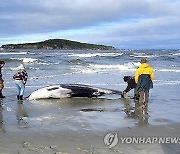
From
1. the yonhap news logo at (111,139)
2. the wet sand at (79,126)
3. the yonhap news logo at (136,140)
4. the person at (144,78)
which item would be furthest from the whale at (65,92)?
the yonhap news logo at (136,140)

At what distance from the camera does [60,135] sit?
802cm

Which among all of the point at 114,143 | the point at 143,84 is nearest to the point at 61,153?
the point at 114,143

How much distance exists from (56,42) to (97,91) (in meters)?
177

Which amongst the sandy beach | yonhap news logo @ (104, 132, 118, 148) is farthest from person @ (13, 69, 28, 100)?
yonhap news logo @ (104, 132, 118, 148)

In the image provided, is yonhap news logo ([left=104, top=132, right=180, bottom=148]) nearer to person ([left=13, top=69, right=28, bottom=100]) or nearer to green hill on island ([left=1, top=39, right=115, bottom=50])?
person ([left=13, top=69, right=28, bottom=100])

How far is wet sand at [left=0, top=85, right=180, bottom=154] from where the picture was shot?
704cm

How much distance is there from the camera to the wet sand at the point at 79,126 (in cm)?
704

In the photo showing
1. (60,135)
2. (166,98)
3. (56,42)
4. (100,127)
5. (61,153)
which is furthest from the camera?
(56,42)

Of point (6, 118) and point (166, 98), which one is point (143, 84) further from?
point (6, 118)

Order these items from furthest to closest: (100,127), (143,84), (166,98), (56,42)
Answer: (56,42) < (166,98) < (143,84) < (100,127)

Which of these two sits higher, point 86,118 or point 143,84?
point 143,84

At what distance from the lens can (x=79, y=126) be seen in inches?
352

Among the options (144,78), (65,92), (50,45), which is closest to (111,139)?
(144,78)

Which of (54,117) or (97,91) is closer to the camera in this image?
(54,117)
